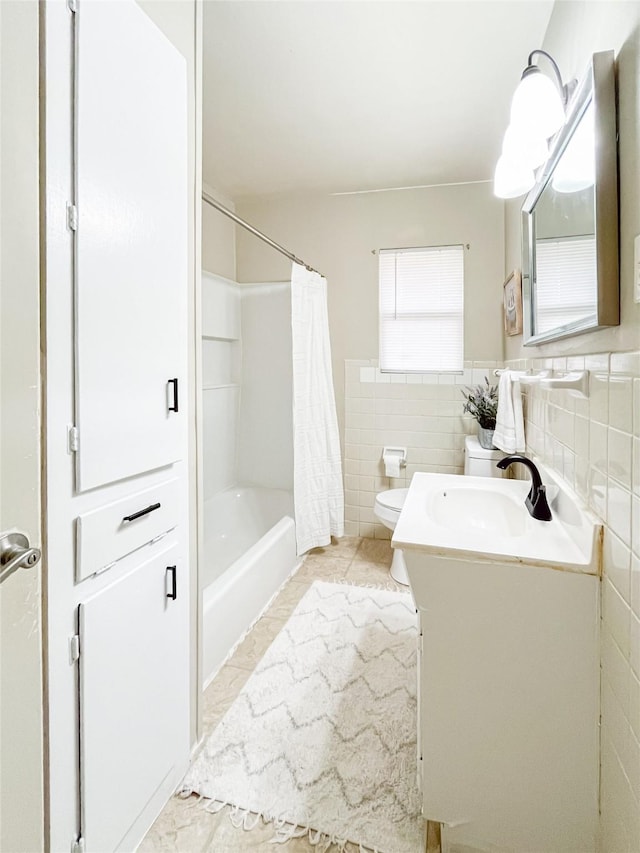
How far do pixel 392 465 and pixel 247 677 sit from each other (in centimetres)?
175

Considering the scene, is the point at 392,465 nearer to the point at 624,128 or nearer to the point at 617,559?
the point at 617,559

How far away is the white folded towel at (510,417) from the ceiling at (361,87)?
4.46 ft

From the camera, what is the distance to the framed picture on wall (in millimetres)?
2285

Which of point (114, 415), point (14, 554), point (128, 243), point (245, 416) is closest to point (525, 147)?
point (128, 243)

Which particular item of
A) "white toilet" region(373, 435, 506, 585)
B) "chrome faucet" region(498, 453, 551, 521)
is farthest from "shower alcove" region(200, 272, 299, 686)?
"chrome faucet" region(498, 453, 551, 521)

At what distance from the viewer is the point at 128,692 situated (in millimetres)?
1098

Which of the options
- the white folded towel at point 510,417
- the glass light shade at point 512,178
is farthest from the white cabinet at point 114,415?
the white folded towel at point 510,417

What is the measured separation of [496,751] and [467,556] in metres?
0.50

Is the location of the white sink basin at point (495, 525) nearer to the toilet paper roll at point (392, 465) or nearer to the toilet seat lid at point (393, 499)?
the toilet seat lid at point (393, 499)

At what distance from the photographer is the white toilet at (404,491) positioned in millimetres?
2490

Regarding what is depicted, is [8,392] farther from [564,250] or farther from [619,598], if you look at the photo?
[564,250]

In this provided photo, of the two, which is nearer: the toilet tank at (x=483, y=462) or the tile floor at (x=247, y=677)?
the tile floor at (x=247, y=677)

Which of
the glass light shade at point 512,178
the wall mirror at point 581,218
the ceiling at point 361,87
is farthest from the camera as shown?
the ceiling at point 361,87

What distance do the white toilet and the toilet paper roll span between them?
0.26 m
